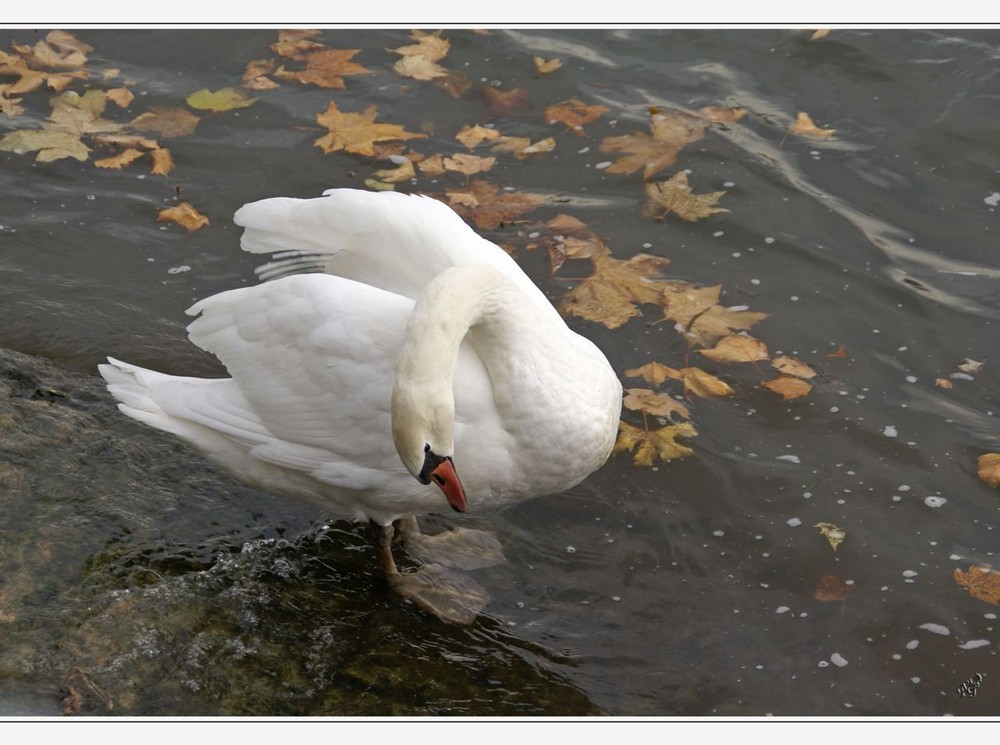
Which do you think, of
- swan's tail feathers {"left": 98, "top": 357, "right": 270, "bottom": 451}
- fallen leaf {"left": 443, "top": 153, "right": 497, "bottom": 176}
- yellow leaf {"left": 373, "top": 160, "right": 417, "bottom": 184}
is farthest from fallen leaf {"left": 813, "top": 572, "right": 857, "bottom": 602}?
yellow leaf {"left": 373, "top": 160, "right": 417, "bottom": 184}

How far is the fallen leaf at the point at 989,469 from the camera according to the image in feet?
18.4

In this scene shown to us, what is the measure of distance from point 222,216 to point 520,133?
224 centimetres

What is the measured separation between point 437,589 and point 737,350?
7.70ft

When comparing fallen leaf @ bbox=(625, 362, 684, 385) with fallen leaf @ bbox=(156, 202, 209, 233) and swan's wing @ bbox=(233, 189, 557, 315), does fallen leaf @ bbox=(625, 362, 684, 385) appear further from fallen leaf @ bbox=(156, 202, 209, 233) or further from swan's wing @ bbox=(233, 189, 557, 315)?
fallen leaf @ bbox=(156, 202, 209, 233)

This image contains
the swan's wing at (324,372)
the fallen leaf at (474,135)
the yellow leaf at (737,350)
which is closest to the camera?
the swan's wing at (324,372)

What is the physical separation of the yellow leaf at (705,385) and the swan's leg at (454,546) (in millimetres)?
1487

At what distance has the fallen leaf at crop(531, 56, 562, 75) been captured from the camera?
902cm

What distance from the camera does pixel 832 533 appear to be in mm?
5422

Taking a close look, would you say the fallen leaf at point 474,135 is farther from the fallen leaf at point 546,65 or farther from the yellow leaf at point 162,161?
the yellow leaf at point 162,161

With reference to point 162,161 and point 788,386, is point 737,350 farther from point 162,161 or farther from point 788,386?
point 162,161

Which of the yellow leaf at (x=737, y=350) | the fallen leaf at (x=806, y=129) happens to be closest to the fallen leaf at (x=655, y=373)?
the yellow leaf at (x=737, y=350)

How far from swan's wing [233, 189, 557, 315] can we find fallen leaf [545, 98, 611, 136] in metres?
3.80

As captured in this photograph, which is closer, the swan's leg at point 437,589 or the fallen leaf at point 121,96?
the swan's leg at point 437,589
